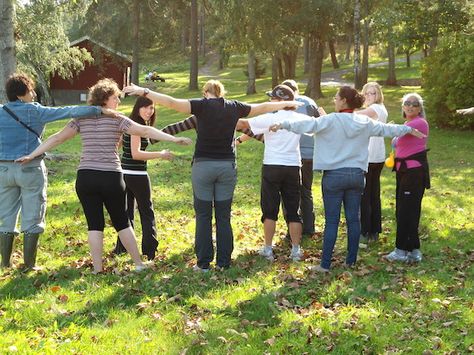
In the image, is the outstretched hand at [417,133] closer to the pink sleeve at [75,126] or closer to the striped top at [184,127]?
the striped top at [184,127]

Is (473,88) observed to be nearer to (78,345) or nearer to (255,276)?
(255,276)

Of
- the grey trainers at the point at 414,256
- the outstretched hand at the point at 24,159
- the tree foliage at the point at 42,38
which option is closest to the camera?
the outstretched hand at the point at 24,159

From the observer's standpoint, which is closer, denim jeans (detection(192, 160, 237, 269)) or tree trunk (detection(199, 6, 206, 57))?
denim jeans (detection(192, 160, 237, 269))

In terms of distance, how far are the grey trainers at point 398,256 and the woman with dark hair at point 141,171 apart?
2986 mm

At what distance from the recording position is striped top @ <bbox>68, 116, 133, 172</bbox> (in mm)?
6359

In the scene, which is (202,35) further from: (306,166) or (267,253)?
(267,253)

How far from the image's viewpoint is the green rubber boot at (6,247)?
693 cm

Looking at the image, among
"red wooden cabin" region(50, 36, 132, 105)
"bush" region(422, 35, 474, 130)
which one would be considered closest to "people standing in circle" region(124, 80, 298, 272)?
"bush" region(422, 35, 474, 130)

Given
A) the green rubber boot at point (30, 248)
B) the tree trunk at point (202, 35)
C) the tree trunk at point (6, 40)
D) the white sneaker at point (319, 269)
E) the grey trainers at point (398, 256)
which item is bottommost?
the grey trainers at point (398, 256)

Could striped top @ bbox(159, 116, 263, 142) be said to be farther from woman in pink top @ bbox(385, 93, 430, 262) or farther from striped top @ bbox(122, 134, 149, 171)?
woman in pink top @ bbox(385, 93, 430, 262)

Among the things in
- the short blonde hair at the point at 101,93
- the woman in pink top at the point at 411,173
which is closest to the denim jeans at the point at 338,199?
the woman in pink top at the point at 411,173

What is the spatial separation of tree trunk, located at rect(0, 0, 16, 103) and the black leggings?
704cm

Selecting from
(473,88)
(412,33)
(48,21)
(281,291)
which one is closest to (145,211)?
(281,291)

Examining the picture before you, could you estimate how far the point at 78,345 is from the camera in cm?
487
